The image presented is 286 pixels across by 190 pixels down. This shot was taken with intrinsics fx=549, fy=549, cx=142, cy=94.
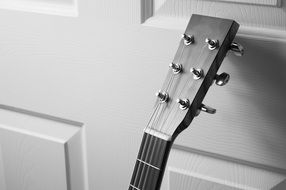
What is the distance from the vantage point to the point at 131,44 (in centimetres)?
79

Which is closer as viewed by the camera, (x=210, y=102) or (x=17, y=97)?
(x=210, y=102)

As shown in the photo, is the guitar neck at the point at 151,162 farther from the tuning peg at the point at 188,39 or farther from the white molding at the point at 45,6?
the white molding at the point at 45,6

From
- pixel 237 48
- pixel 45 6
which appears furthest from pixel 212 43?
pixel 45 6

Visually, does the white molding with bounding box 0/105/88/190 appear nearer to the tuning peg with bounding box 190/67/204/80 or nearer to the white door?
the white door

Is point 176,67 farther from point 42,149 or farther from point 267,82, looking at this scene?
point 42,149

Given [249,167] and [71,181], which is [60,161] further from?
[249,167]

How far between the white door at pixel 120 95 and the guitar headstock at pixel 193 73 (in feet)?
0.17

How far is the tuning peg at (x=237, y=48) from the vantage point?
649mm

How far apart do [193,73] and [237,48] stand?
6 cm

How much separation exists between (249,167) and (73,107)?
0.30 meters

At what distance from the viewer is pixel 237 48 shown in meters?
0.65

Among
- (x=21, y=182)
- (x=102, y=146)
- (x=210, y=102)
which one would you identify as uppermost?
(x=210, y=102)

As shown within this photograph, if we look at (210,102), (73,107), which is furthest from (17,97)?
(210,102)

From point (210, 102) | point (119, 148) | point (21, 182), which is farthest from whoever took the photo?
point (21, 182)
